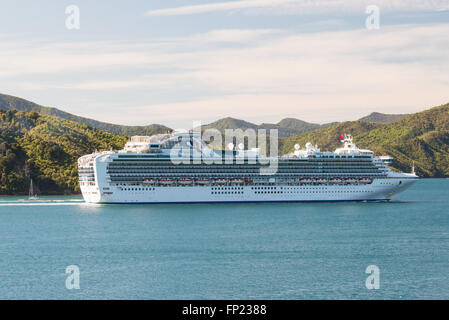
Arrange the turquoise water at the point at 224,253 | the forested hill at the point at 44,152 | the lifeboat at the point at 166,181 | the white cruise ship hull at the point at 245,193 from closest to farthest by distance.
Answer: the turquoise water at the point at 224,253 → the white cruise ship hull at the point at 245,193 → the lifeboat at the point at 166,181 → the forested hill at the point at 44,152

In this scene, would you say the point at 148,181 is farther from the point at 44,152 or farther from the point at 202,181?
the point at 44,152

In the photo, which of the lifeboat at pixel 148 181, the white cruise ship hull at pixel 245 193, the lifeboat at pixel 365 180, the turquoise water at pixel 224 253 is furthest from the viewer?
the lifeboat at pixel 365 180

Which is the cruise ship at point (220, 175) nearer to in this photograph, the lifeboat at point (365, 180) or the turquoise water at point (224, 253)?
the lifeboat at point (365, 180)

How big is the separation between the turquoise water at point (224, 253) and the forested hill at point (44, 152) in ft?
167

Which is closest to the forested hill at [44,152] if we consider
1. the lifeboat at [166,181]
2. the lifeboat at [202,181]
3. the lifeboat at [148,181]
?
the lifeboat at [148,181]

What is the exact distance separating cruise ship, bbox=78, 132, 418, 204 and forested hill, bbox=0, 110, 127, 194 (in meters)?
43.2

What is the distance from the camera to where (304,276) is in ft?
111

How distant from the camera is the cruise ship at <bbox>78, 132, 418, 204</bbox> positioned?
73.1 metres

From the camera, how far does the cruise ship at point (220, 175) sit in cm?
7312

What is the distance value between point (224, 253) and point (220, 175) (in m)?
35.2

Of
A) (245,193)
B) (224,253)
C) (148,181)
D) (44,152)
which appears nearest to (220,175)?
(245,193)

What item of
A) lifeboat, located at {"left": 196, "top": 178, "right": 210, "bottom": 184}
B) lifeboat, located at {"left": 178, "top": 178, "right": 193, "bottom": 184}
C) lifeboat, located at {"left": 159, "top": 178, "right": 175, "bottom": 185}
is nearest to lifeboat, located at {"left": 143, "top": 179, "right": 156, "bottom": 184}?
lifeboat, located at {"left": 159, "top": 178, "right": 175, "bottom": 185}

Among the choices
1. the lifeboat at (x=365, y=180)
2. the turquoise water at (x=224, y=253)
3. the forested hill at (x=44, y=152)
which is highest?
the forested hill at (x=44, y=152)
